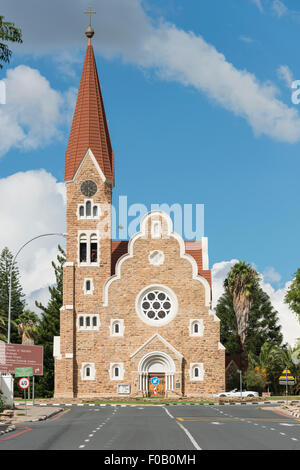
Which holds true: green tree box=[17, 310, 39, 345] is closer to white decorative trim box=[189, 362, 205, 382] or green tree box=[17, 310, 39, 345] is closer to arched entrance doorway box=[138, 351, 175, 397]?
Result: arched entrance doorway box=[138, 351, 175, 397]

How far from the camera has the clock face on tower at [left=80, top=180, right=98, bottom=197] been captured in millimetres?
69250

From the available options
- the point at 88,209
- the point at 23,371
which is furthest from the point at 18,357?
the point at 88,209

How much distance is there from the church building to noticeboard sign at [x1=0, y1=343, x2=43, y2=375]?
18173 millimetres

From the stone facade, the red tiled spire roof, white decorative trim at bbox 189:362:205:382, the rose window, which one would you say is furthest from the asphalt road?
the red tiled spire roof

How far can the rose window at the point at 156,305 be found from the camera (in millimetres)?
67625

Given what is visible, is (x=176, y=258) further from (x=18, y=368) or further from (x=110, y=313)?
(x=18, y=368)

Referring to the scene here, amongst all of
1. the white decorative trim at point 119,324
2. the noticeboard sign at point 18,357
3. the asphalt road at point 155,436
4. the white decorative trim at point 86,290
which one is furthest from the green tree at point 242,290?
the asphalt road at point 155,436

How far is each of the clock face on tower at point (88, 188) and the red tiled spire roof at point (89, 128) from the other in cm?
131

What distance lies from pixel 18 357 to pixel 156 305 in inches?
927

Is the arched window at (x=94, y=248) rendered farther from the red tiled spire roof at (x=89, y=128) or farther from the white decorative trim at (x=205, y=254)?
the white decorative trim at (x=205, y=254)

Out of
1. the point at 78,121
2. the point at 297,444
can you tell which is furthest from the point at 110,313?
the point at 297,444

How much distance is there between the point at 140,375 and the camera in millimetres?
66000
